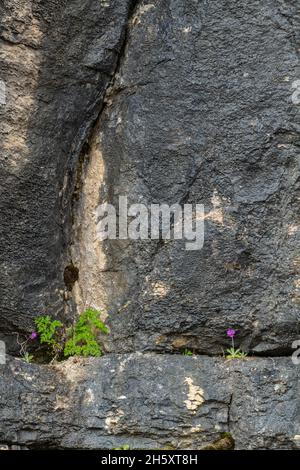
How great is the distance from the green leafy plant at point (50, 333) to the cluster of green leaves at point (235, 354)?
1.03 meters

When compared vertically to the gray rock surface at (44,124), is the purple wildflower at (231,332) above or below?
below

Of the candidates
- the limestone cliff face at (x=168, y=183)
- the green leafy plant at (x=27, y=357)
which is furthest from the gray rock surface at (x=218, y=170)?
the green leafy plant at (x=27, y=357)

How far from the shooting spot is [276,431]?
4.78m

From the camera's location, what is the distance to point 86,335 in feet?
17.0

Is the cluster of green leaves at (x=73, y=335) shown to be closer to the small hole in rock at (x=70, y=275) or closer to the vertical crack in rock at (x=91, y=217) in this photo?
the vertical crack in rock at (x=91, y=217)

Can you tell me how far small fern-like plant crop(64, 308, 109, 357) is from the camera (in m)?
5.14

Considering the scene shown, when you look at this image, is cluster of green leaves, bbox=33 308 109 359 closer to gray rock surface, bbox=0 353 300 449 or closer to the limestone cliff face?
the limestone cliff face

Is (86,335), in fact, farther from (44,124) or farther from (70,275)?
(44,124)

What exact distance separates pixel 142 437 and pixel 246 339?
0.84 meters

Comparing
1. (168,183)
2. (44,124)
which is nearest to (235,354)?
(168,183)

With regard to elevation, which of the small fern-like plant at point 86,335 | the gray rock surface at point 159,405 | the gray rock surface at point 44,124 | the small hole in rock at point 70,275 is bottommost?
the gray rock surface at point 159,405

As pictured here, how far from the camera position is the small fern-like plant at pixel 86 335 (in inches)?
202

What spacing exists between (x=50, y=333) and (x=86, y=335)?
0.22 meters

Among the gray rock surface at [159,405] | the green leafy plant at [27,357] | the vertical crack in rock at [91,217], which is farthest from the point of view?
the vertical crack in rock at [91,217]
